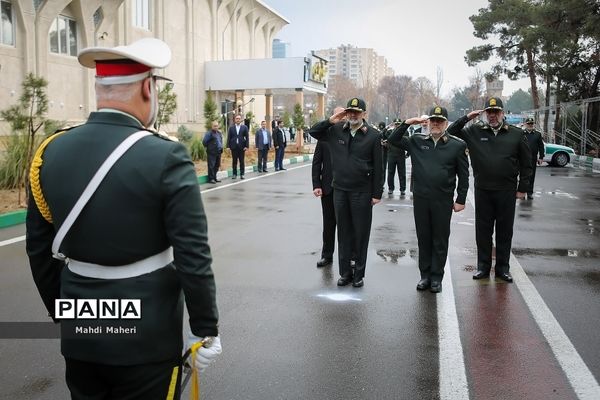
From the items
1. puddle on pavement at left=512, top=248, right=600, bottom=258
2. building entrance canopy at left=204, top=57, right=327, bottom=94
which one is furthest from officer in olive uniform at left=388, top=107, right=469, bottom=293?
building entrance canopy at left=204, top=57, right=327, bottom=94

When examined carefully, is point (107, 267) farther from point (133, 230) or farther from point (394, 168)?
point (394, 168)

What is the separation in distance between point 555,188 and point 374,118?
259 feet

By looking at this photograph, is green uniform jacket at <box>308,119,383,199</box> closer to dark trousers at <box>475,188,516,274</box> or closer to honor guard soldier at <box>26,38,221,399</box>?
dark trousers at <box>475,188,516,274</box>

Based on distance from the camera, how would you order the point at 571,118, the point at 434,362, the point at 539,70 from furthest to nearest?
the point at 539,70 → the point at 571,118 → the point at 434,362

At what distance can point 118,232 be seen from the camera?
216 centimetres

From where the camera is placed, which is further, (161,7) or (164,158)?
(161,7)

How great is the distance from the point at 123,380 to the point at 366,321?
353 centimetres

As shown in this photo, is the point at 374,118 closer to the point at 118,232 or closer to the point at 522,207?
the point at 522,207

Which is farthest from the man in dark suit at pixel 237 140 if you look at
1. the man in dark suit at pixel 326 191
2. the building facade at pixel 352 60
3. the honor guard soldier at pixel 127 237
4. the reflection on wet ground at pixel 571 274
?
the building facade at pixel 352 60

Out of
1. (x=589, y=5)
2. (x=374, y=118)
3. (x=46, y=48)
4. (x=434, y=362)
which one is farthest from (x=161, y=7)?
(x=374, y=118)

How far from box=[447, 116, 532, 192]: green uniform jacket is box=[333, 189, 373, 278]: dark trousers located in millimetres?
1415

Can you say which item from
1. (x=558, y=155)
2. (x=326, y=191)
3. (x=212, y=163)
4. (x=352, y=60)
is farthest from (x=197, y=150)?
(x=352, y=60)

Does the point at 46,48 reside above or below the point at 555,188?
above

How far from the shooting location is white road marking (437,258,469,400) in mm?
4035
